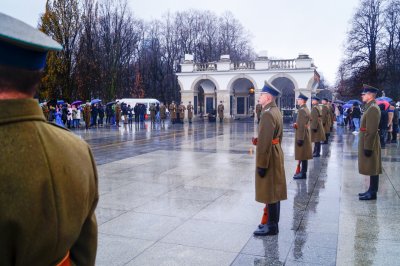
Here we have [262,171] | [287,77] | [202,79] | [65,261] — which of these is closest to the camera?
[65,261]

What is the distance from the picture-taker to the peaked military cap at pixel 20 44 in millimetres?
1488

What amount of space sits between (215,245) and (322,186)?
14.2ft

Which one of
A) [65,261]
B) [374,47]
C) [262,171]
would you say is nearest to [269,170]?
[262,171]

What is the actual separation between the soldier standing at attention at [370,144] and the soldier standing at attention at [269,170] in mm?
2400

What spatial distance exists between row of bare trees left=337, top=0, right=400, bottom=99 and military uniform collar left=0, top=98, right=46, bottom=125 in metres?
41.2

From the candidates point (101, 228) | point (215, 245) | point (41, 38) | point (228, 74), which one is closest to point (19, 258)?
point (41, 38)

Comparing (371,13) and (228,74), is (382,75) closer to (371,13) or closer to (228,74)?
(371,13)

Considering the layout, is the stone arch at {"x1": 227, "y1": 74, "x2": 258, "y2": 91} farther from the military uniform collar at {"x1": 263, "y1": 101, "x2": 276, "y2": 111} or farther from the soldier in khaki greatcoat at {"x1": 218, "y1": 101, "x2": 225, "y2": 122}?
the military uniform collar at {"x1": 263, "y1": 101, "x2": 276, "y2": 111}

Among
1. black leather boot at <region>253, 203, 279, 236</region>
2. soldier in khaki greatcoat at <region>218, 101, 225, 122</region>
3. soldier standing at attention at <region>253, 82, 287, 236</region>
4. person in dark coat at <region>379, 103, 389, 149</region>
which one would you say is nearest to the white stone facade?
soldier in khaki greatcoat at <region>218, 101, 225, 122</region>

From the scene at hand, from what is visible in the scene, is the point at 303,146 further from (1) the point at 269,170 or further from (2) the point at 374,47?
(2) the point at 374,47

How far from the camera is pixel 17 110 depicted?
1570 mm

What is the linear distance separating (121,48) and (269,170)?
43284 mm

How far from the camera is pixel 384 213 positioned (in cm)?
652

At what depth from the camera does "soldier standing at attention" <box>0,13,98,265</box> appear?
1523mm
